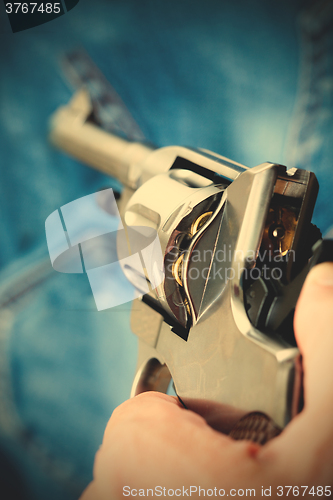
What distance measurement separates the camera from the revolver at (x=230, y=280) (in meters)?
0.30

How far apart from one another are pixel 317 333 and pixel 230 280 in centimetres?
9

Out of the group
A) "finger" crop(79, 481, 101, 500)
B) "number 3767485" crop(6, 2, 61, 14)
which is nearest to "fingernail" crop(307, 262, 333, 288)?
"finger" crop(79, 481, 101, 500)

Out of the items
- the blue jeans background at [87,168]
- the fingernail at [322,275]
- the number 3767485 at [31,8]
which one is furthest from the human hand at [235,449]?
the number 3767485 at [31,8]

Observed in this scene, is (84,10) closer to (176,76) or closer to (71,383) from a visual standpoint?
(176,76)

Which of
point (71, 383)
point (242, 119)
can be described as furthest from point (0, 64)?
Answer: point (71, 383)

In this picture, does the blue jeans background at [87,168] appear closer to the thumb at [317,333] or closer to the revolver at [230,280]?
the revolver at [230,280]

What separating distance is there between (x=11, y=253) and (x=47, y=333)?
0.18 meters

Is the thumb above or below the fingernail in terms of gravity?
below

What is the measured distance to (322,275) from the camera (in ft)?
0.94

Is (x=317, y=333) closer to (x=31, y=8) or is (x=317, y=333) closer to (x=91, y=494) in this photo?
(x=91, y=494)

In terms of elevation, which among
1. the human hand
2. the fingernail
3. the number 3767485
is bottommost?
the human hand

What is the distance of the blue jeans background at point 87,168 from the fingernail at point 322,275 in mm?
336

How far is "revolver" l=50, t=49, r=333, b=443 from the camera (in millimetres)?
304

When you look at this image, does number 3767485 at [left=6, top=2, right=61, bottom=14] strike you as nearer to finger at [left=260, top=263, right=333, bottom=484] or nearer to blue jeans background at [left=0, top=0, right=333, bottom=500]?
blue jeans background at [left=0, top=0, right=333, bottom=500]
